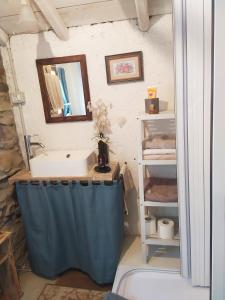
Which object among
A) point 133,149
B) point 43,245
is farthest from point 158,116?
point 43,245

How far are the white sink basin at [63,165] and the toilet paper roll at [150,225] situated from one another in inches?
22.5

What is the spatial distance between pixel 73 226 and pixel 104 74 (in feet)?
3.90

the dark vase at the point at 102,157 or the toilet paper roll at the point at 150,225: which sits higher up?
the dark vase at the point at 102,157

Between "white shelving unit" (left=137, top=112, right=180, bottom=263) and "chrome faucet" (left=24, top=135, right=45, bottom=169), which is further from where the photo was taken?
"chrome faucet" (left=24, top=135, right=45, bottom=169)

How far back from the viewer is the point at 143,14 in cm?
151

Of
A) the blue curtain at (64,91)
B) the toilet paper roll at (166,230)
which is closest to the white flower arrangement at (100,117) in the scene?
the blue curtain at (64,91)

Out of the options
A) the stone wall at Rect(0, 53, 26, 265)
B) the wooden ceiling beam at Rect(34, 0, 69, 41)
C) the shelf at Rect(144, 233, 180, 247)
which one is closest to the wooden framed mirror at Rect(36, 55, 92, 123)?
the wooden ceiling beam at Rect(34, 0, 69, 41)

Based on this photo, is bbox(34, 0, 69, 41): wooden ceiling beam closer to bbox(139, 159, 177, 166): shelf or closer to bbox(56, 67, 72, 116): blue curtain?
bbox(56, 67, 72, 116): blue curtain

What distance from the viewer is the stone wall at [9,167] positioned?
6.07ft

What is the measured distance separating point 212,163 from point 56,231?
5.26 ft

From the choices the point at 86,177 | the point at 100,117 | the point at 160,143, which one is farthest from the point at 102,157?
the point at 160,143

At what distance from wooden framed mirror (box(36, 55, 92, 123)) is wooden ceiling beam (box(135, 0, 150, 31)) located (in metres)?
0.48

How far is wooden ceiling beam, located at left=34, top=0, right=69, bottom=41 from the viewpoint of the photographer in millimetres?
1476

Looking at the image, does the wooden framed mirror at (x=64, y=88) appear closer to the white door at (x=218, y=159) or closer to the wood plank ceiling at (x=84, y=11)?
the wood plank ceiling at (x=84, y=11)
